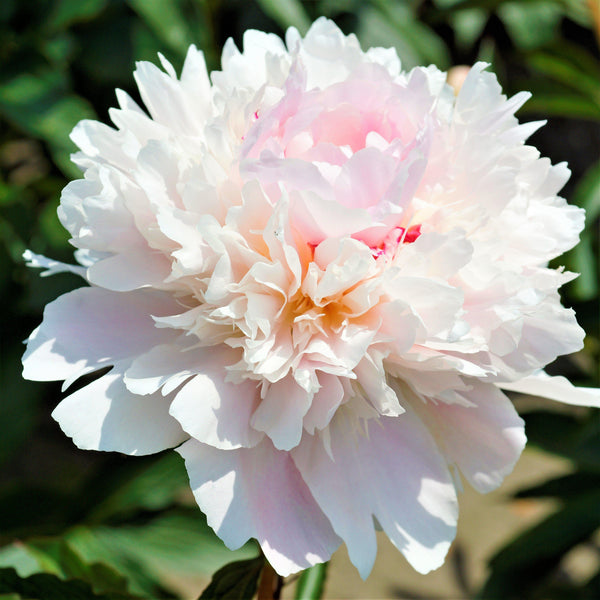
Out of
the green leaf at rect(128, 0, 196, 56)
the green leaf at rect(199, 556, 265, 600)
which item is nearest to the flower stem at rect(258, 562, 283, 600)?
the green leaf at rect(199, 556, 265, 600)

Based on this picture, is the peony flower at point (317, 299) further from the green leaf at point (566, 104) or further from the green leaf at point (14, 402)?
the green leaf at point (14, 402)

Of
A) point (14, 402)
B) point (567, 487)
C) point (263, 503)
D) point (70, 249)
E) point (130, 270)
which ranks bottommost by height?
point (567, 487)

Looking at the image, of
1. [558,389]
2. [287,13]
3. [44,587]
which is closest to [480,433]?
[558,389]

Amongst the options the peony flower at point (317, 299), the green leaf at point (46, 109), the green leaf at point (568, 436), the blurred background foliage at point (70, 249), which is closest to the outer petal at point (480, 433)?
the peony flower at point (317, 299)

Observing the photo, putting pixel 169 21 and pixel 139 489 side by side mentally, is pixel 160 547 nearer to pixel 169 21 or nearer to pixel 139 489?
pixel 139 489

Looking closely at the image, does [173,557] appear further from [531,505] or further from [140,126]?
[531,505]

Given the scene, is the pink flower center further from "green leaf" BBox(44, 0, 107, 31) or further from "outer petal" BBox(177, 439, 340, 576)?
"green leaf" BBox(44, 0, 107, 31)

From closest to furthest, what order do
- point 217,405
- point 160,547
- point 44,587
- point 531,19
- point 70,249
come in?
1. point 217,405
2. point 44,587
3. point 160,547
4. point 70,249
5. point 531,19

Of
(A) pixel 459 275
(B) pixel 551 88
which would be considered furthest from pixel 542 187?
(B) pixel 551 88

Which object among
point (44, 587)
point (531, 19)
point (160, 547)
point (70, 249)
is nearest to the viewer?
point (44, 587)
